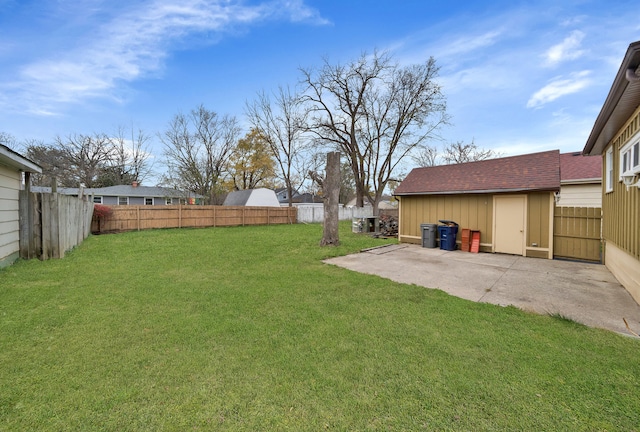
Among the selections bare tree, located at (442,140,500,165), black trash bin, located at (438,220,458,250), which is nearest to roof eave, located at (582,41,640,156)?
black trash bin, located at (438,220,458,250)

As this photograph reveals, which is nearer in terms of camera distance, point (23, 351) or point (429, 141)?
point (23, 351)

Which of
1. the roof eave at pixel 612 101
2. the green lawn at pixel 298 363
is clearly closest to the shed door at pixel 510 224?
the roof eave at pixel 612 101

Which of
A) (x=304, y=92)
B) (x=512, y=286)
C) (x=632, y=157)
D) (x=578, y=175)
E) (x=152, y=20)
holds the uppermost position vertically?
(x=304, y=92)

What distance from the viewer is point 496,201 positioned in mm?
8641

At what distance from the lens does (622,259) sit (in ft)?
16.0

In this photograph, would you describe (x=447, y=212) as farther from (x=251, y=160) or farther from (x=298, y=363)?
(x=251, y=160)

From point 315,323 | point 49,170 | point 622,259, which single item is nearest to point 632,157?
point 622,259

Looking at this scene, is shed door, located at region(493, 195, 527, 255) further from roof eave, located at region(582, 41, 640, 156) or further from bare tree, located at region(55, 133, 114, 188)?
bare tree, located at region(55, 133, 114, 188)

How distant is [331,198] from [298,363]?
747 cm

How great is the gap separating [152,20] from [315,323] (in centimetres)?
933

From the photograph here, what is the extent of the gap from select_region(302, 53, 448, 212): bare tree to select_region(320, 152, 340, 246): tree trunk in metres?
11.7

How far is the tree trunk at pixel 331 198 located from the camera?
9359 mm

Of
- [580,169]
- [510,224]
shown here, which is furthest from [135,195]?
[580,169]

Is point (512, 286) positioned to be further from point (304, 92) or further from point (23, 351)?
point (304, 92)
